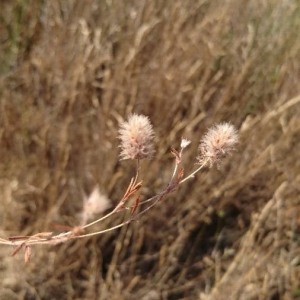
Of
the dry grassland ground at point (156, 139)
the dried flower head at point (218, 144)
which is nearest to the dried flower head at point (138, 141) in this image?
the dried flower head at point (218, 144)

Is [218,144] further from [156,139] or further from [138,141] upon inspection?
[156,139]

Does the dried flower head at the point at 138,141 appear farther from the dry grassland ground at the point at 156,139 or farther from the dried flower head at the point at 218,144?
the dry grassland ground at the point at 156,139

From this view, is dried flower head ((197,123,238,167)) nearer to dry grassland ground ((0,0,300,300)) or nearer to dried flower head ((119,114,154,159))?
dried flower head ((119,114,154,159))

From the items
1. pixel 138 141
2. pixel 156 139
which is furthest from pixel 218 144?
pixel 156 139

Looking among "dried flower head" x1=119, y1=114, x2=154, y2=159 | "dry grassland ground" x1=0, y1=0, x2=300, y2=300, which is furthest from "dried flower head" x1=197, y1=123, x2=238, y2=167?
"dry grassland ground" x1=0, y1=0, x2=300, y2=300

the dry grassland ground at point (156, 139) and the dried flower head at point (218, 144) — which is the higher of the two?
the dry grassland ground at point (156, 139)

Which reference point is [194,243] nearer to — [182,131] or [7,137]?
[182,131]

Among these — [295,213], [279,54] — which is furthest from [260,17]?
[295,213]

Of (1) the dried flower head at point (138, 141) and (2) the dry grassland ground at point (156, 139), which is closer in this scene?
(1) the dried flower head at point (138, 141)
